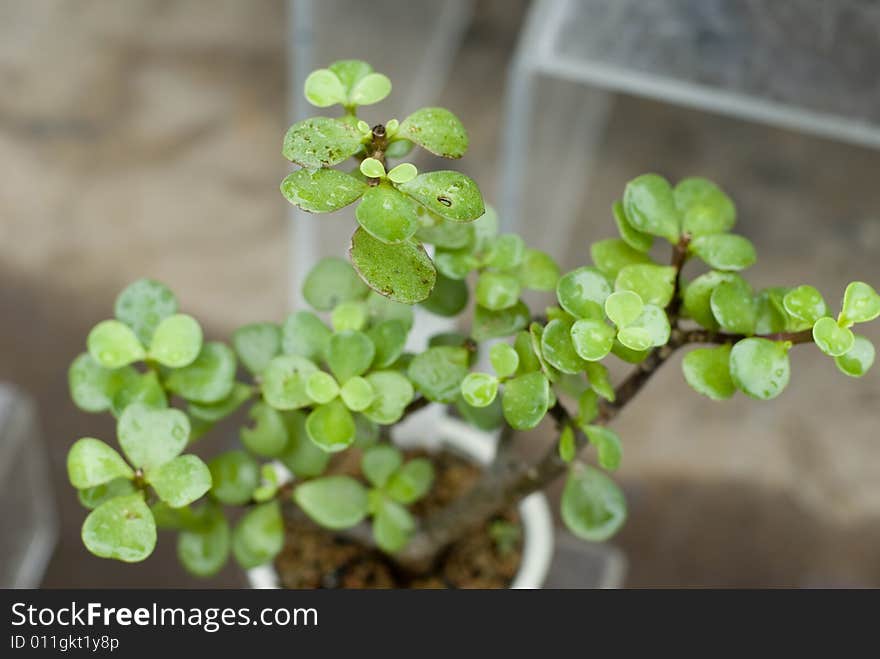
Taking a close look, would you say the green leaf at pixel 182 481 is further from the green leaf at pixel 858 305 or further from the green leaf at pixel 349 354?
the green leaf at pixel 858 305

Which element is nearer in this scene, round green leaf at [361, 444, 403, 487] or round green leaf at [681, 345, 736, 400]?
round green leaf at [681, 345, 736, 400]

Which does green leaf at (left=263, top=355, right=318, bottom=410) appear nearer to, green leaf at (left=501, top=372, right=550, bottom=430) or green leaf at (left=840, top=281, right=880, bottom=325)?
green leaf at (left=501, top=372, right=550, bottom=430)

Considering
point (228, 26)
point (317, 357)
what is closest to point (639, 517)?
point (317, 357)

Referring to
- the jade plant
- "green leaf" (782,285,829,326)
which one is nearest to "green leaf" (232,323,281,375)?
the jade plant

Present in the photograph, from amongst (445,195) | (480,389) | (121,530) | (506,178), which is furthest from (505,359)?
(506,178)

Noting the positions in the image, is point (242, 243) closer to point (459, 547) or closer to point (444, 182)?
point (459, 547)

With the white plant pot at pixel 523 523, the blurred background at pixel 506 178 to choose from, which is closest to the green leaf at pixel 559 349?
the white plant pot at pixel 523 523
